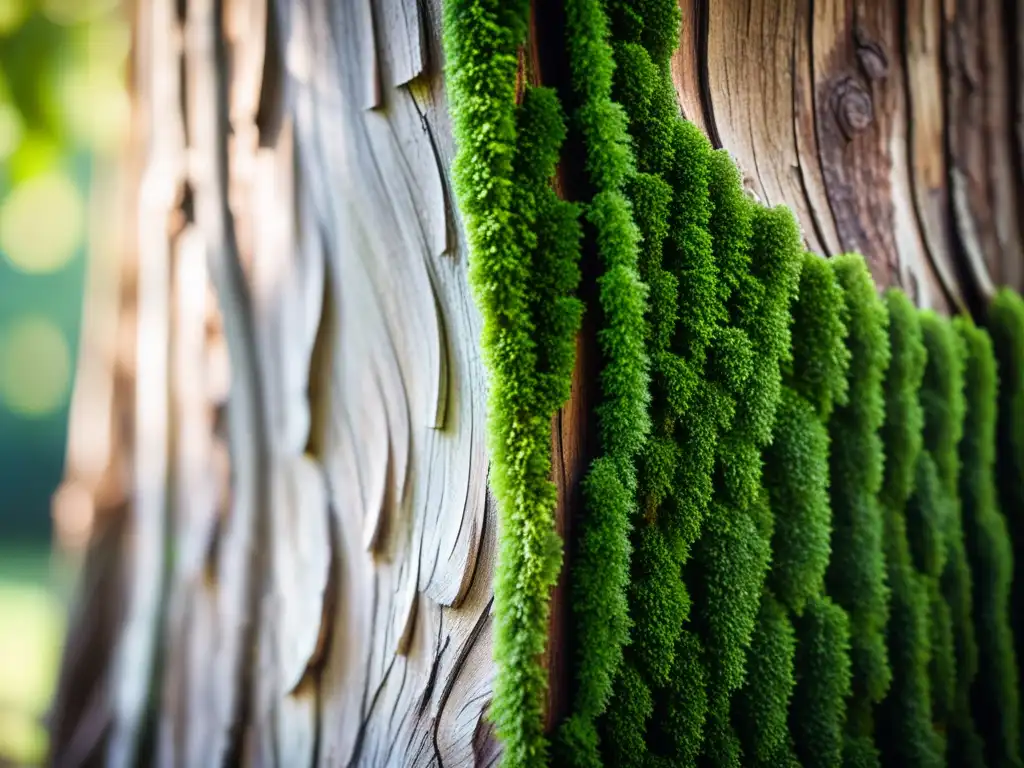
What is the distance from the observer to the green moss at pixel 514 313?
58 cm

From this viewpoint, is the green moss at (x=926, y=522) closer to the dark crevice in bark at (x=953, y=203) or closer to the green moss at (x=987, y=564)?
the green moss at (x=987, y=564)

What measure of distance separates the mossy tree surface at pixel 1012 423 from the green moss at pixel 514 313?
0.99 meters

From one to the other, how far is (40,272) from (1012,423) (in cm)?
236

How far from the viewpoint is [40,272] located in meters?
1.66

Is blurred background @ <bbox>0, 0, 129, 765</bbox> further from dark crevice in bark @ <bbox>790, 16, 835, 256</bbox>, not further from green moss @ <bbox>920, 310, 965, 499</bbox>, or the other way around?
green moss @ <bbox>920, 310, 965, 499</bbox>

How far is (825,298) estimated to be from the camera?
2.64ft

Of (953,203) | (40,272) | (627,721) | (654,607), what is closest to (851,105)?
(953,203)

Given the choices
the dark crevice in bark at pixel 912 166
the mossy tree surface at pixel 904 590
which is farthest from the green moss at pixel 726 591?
the dark crevice in bark at pixel 912 166

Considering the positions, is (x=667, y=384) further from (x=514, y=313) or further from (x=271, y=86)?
(x=271, y=86)

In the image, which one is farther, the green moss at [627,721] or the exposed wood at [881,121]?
the exposed wood at [881,121]

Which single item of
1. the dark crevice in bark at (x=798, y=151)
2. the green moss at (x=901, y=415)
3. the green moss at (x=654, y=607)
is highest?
the dark crevice in bark at (x=798, y=151)

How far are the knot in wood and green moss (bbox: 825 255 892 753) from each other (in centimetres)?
27

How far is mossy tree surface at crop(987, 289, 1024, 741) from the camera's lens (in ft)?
3.59

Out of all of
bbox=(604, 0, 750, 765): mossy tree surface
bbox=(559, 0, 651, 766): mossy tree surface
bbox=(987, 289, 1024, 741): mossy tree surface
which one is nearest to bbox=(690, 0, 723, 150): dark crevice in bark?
bbox=(604, 0, 750, 765): mossy tree surface
